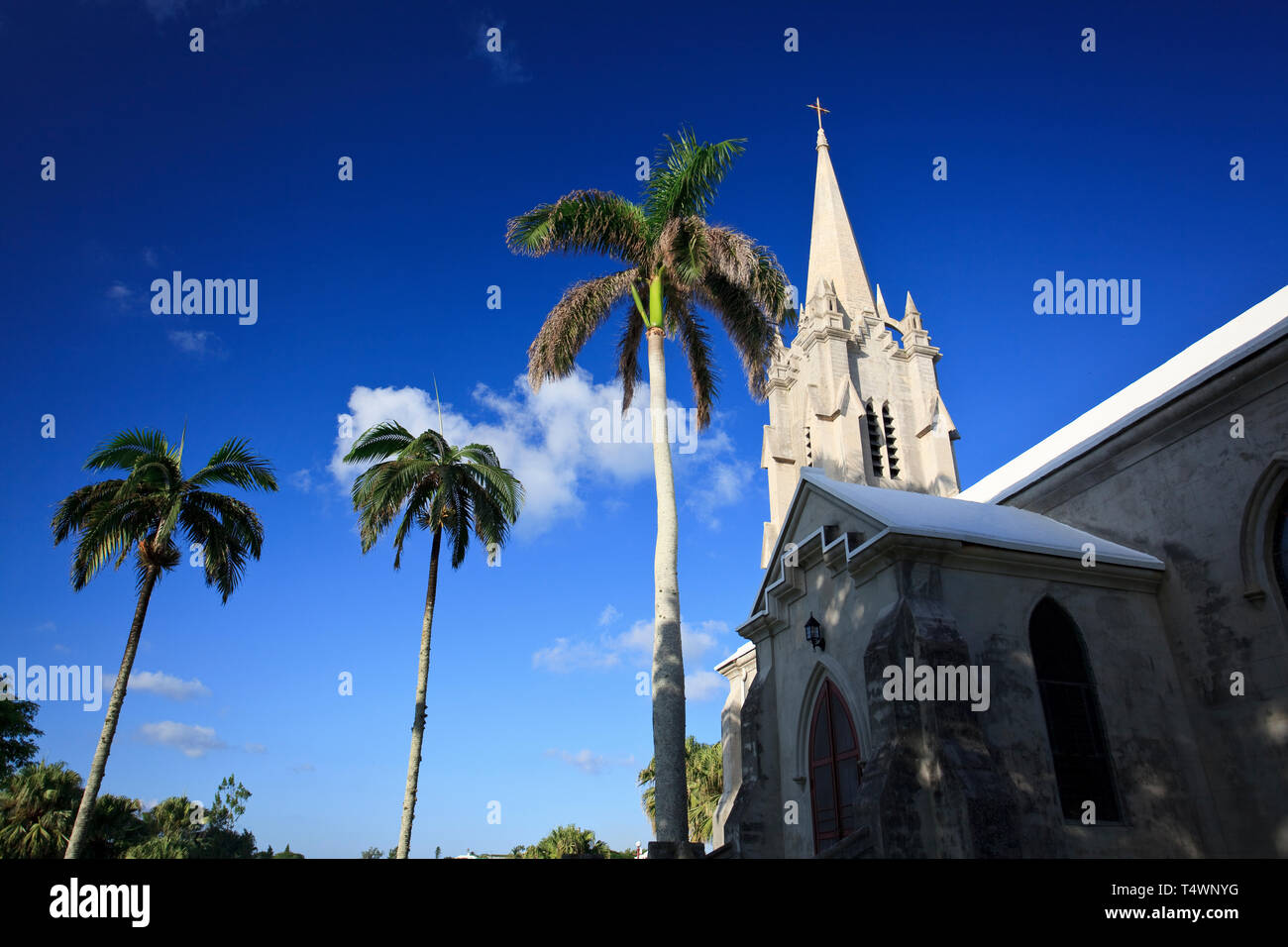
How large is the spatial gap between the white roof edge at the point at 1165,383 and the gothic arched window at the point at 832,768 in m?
7.29

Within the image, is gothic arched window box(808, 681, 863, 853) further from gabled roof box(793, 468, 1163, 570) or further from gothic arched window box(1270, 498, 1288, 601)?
gothic arched window box(1270, 498, 1288, 601)

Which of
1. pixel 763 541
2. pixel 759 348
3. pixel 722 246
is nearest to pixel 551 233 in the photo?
pixel 722 246

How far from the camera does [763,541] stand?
124 feet

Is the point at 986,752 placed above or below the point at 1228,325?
below

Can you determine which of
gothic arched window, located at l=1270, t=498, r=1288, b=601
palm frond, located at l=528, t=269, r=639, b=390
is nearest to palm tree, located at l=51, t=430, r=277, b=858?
palm frond, located at l=528, t=269, r=639, b=390

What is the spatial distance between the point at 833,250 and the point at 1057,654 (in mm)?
33059

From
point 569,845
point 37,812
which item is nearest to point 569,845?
point 569,845

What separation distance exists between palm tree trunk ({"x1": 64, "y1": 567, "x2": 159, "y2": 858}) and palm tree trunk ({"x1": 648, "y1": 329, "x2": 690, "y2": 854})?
12421mm

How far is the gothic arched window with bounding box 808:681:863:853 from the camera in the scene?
44.5 ft

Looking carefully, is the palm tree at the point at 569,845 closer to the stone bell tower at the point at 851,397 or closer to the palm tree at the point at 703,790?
the palm tree at the point at 703,790
